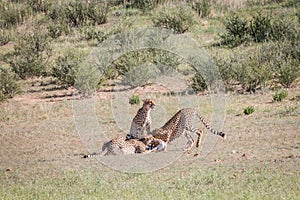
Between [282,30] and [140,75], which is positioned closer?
[140,75]

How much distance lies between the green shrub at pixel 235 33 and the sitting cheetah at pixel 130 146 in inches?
426

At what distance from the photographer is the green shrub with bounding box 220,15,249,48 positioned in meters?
21.9

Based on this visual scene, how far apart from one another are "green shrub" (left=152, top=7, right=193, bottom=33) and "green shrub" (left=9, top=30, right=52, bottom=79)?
11.9 feet

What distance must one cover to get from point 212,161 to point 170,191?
1795mm

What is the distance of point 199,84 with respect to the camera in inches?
691

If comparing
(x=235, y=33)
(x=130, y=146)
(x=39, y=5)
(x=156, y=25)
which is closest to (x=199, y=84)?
(x=235, y=33)

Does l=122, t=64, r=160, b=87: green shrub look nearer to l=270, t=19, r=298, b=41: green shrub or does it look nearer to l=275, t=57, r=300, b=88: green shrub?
l=275, t=57, r=300, b=88: green shrub

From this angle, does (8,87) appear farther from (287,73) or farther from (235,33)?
(235,33)

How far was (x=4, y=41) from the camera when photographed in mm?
23906

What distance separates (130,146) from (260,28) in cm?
1198

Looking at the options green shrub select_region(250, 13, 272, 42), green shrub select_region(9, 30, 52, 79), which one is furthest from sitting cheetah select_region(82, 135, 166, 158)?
green shrub select_region(250, 13, 272, 42)

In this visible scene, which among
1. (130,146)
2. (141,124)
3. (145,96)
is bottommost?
(145,96)

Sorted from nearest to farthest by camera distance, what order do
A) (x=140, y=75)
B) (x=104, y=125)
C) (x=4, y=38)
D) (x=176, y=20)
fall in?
(x=104, y=125) → (x=140, y=75) → (x=176, y=20) → (x=4, y=38)

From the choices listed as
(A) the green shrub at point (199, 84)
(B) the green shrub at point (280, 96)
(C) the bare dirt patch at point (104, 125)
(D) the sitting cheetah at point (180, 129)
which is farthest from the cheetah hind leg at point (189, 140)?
(A) the green shrub at point (199, 84)
